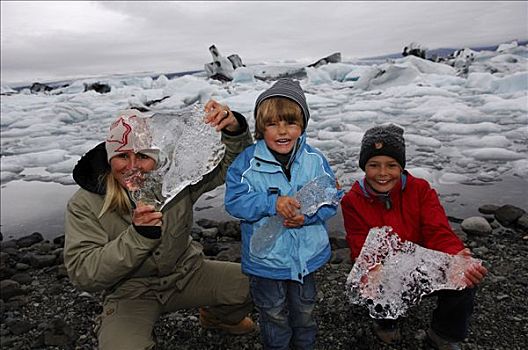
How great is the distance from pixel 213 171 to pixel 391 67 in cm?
1593

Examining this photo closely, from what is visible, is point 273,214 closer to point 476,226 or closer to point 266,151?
point 266,151

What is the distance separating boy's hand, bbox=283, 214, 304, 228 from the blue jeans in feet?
1.04

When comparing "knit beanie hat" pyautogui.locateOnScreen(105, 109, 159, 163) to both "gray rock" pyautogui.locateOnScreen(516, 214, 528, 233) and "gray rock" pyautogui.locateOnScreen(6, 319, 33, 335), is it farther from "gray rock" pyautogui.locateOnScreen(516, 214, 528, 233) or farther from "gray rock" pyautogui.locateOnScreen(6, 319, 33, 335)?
"gray rock" pyautogui.locateOnScreen(516, 214, 528, 233)

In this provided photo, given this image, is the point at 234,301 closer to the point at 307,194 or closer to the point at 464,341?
the point at 307,194

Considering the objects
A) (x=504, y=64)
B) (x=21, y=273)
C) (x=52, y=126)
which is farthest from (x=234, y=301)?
(x=504, y=64)

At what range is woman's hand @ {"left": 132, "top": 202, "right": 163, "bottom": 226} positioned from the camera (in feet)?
6.42

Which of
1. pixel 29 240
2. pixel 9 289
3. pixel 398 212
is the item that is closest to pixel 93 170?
pixel 398 212

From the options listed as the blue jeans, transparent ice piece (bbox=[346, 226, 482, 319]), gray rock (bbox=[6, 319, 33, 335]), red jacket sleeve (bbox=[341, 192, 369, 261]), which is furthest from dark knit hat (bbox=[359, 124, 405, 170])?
gray rock (bbox=[6, 319, 33, 335])

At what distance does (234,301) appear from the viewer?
266 centimetres

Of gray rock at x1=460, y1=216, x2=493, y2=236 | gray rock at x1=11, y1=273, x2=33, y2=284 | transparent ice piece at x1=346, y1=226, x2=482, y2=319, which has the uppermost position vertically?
transparent ice piece at x1=346, y1=226, x2=482, y2=319

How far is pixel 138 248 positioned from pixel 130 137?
1.71 feet

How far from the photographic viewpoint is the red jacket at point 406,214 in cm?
245

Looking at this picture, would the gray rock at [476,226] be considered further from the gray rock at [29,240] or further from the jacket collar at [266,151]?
the gray rock at [29,240]

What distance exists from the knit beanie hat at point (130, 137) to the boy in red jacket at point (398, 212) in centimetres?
114
